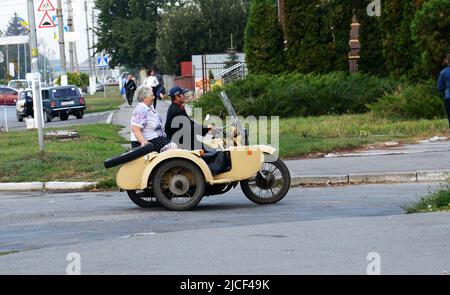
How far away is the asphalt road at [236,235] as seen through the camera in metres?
9.38

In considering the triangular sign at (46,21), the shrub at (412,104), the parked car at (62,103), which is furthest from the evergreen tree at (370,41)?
the parked car at (62,103)

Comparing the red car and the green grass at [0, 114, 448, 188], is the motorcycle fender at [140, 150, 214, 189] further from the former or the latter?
the red car

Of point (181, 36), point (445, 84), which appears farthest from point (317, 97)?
point (181, 36)

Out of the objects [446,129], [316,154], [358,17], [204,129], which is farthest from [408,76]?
[204,129]

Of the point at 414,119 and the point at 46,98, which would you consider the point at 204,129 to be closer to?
the point at 414,119

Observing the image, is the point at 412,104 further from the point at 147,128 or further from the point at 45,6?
the point at 147,128

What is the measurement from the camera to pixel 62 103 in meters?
47.0

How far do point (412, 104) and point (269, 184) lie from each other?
12.3m

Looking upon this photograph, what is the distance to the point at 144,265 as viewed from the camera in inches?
378

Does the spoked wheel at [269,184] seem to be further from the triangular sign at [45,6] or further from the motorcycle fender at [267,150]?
the triangular sign at [45,6]

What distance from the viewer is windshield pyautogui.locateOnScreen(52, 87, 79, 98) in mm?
46938

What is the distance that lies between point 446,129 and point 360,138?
2.03 metres

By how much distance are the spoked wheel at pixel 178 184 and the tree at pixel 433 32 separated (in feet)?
44.7

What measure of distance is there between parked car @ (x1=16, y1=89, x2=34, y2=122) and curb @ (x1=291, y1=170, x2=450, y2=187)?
31981 mm
